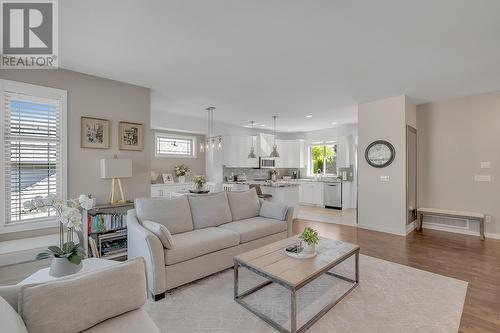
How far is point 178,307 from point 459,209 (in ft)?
18.2

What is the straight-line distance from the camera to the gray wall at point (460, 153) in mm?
4559

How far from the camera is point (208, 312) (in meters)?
2.25

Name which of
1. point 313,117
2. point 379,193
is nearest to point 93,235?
point 379,193

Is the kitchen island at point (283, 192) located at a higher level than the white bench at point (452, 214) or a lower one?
higher

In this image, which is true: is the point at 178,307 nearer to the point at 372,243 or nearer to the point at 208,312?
the point at 208,312

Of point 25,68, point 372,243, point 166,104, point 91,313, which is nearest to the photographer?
point 91,313

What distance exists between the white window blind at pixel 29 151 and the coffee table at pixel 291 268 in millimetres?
2953

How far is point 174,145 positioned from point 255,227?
4589 millimetres

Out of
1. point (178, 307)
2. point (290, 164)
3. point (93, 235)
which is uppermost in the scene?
point (290, 164)

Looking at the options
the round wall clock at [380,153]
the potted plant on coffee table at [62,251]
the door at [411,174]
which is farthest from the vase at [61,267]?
the door at [411,174]

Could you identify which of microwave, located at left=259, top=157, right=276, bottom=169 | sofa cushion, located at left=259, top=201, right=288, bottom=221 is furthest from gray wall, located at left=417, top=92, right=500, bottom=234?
microwave, located at left=259, top=157, right=276, bottom=169

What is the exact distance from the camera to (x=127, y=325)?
1.29m

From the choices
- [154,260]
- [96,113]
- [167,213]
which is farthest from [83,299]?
[96,113]

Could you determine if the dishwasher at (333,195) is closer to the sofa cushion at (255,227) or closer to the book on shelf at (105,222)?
the sofa cushion at (255,227)
